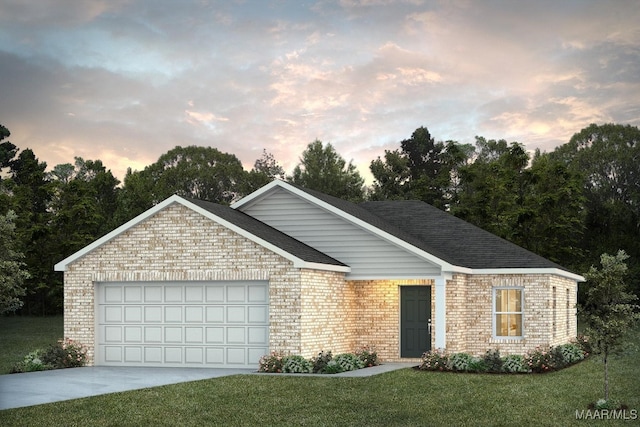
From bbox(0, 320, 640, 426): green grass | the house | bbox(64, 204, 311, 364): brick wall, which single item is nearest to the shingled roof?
the house

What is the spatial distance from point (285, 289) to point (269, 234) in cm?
262

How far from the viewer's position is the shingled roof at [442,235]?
2872 centimetres

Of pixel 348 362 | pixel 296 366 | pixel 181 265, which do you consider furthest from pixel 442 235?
pixel 181 265

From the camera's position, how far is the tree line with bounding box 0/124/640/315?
56938 millimetres

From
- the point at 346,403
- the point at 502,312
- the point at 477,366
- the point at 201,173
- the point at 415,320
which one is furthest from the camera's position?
the point at 201,173

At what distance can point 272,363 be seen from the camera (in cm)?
2383

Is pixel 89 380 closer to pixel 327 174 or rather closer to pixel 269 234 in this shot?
pixel 269 234

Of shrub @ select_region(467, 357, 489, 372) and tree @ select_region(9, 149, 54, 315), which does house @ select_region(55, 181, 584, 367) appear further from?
tree @ select_region(9, 149, 54, 315)

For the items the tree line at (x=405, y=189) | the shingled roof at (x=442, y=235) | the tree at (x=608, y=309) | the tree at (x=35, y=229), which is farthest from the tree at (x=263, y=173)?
the tree at (x=608, y=309)

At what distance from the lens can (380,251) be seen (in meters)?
27.4

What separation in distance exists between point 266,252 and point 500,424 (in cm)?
1033

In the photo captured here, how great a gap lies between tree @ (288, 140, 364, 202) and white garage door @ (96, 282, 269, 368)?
1923 inches

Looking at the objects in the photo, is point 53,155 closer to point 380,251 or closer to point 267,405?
point 380,251

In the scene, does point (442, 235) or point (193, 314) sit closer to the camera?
point (193, 314)
